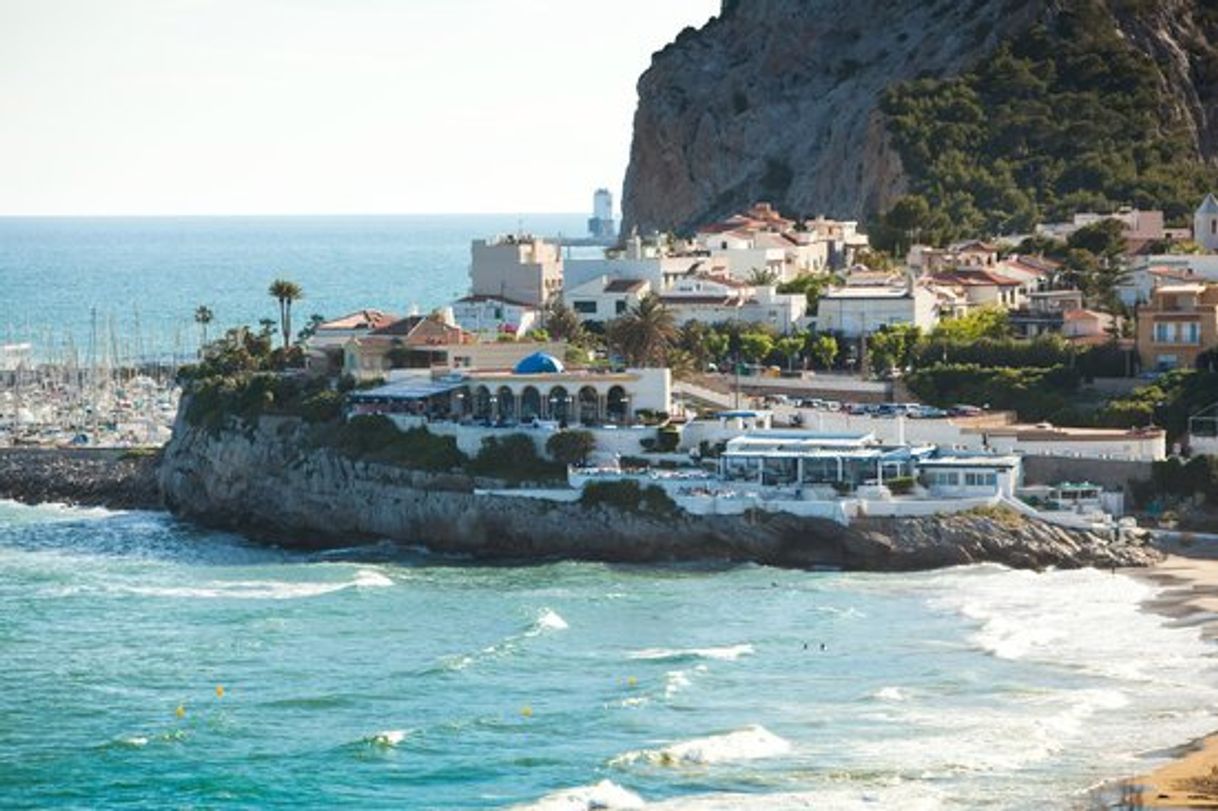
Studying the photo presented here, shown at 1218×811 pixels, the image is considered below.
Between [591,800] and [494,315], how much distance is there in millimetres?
56783

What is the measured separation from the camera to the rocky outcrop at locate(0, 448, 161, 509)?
90250 millimetres

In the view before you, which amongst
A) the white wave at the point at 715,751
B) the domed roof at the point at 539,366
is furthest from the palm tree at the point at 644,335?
the white wave at the point at 715,751

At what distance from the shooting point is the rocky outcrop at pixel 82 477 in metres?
90.2

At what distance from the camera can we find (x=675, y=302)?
331ft

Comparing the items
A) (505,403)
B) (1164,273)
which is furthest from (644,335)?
(1164,273)

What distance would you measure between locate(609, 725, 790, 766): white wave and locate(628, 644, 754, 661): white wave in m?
7.91

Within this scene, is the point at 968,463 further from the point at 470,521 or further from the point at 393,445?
the point at 393,445

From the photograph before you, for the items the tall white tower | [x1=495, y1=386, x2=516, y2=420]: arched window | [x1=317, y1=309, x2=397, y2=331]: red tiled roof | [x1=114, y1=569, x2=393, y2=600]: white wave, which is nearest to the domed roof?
[x1=495, y1=386, x2=516, y2=420]: arched window

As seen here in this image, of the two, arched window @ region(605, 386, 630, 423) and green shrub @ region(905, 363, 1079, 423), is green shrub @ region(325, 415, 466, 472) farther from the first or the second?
green shrub @ region(905, 363, 1079, 423)

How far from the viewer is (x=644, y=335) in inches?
3351

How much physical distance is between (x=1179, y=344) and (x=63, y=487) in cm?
4000

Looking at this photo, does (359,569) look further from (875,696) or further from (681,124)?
(681,124)

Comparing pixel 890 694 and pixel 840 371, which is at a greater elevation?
pixel 840 371

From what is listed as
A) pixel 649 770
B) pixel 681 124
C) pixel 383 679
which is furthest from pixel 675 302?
pixel 681 124
